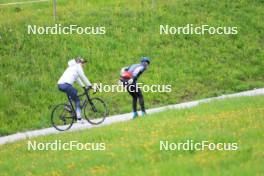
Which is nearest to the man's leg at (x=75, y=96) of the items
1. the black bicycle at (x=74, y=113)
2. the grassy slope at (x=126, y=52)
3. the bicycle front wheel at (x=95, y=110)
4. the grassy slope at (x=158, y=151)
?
the black bicycle at (x=74, y=113)

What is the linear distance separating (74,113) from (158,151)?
21.4ft

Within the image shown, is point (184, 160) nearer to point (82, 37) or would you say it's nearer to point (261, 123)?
point (261, 123)

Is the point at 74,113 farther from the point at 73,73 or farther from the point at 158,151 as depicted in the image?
the point at 158,151

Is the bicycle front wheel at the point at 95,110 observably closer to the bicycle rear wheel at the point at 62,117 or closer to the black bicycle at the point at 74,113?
the black bicycle at the point at 74,113

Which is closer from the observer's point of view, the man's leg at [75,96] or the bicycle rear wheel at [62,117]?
the man's leg at [75,96]

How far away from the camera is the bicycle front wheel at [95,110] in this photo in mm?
20266

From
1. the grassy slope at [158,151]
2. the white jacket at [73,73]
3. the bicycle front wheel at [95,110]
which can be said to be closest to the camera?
the grassy slope at [158,151]

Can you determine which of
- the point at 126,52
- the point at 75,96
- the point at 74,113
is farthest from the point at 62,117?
the point at 126,52

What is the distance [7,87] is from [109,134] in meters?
8.57

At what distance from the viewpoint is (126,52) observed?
2792cm

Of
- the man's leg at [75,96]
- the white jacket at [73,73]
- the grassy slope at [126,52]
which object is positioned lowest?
the grassy slope at [126,52]

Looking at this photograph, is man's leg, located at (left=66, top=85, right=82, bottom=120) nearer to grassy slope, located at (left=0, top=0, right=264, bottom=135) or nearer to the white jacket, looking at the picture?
the white jacket

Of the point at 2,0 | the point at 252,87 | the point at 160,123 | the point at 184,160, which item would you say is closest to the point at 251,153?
the point at 184,160

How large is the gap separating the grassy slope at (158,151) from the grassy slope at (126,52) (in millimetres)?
5543
